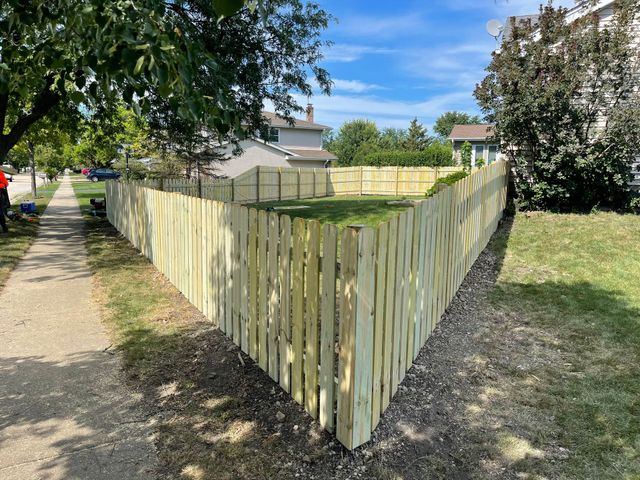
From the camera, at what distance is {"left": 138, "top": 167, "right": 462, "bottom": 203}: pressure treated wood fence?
72.8 ft

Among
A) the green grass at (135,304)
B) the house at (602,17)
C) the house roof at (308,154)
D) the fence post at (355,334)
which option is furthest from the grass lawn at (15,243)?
the house roof at (308,154)

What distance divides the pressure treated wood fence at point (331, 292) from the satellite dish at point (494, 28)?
976 centimetres

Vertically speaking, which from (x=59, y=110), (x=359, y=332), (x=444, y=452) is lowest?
(x=444, y=452)

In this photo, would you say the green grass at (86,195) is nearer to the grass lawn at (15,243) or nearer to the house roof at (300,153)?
the grass lawn at (15,243)

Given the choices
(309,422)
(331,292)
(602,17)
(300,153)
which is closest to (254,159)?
(300,153)

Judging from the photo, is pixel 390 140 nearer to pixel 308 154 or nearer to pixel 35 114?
pixel 308 154

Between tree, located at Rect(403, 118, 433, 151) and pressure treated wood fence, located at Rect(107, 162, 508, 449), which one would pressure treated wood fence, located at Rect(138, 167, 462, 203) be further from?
tree, located at Rect(403, 118, 433, 151)

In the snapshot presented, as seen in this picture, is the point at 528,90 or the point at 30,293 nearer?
the point at 30,293

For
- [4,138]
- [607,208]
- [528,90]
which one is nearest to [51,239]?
[4,138]

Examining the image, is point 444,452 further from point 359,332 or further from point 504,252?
point 504,252

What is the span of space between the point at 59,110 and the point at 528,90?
42.2 feet

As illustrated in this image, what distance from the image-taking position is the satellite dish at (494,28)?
1293 cm

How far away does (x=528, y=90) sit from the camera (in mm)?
10703

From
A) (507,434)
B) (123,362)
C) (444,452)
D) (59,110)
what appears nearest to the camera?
(444,452)
